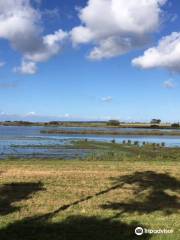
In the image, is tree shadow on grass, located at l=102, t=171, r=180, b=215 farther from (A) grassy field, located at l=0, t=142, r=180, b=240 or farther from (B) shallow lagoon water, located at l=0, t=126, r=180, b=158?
(B) shallow lagoon water, located at l=0, t=126, r=180, b=158

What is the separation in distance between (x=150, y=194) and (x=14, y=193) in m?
4.74

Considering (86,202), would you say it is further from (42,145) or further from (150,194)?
(42,145)

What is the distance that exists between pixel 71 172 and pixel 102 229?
33.4ft

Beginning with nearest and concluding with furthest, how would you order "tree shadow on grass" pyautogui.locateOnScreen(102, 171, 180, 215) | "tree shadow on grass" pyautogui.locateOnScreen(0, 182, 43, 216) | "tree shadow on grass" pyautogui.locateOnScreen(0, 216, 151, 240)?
1. "tree shadow on grass" pyautogui.locateOnScreen(0, 216, 151, 240)
2. "tree shadow on grass" pyautogui.locateOnScreen(0, 182, 43, 216)
3. "tree shadow on grass" pyautogui.locateOnScreen(102, 171, 180, 215)

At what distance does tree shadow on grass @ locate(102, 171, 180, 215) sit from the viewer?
46.8ft

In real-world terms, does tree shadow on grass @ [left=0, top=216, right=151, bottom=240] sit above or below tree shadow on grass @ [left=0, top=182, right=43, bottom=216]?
below

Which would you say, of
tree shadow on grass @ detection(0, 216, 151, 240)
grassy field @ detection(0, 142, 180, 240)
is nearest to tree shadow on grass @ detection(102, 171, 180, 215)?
grassy field @ detection(0, 142, 180, 240)

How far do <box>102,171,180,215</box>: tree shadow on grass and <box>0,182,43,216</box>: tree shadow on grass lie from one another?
9.34ft

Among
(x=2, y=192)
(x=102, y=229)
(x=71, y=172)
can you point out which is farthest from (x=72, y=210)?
(x=71, y=172)

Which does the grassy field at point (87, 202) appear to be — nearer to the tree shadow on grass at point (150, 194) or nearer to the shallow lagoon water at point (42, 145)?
the tree shadow on grass at point (150, 194)

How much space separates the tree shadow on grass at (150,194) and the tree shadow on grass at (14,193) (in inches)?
112

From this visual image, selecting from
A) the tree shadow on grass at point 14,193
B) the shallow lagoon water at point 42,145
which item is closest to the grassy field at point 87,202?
the tree shadow on grass at point 14,193

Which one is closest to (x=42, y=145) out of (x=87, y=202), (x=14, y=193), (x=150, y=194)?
(x=14, y=193)

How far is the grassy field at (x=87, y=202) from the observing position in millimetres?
10938
